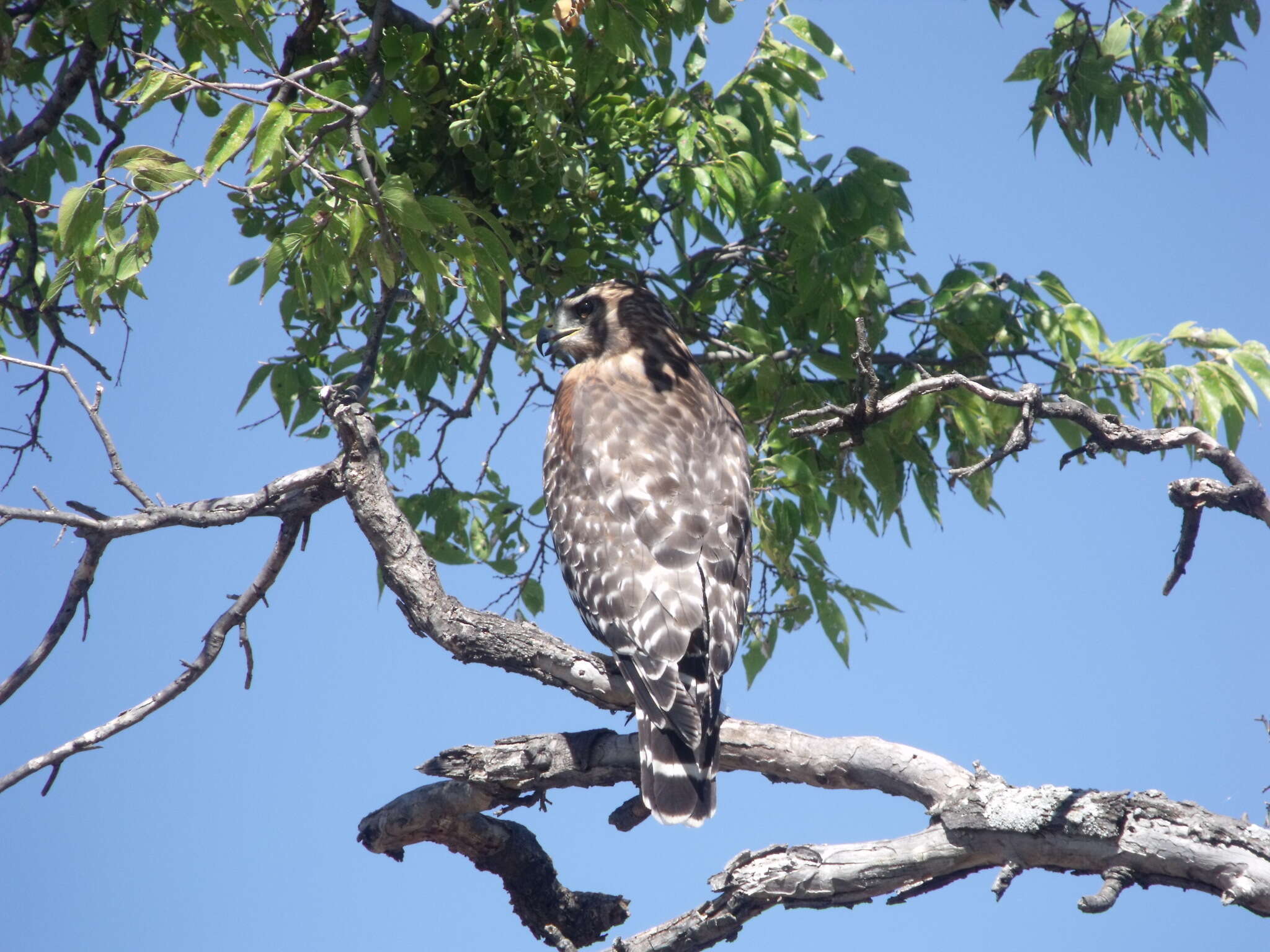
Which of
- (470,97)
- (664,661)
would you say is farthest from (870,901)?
(470,97)

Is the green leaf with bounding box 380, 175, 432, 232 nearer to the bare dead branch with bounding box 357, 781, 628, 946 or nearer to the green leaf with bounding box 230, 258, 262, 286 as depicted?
the green leaf with bounding box 230, 258, 262, 286

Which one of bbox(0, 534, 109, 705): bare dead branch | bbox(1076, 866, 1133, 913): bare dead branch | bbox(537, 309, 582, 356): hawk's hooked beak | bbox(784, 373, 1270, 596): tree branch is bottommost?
bbox(1076, 866, 1133, 913): bare dead branch

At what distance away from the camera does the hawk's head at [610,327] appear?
5.00 m

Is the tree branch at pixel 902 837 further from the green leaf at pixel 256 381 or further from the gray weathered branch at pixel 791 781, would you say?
the green leaf at pixel 256 381

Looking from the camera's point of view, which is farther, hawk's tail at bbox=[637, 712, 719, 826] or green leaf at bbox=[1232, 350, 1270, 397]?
green leaf at bbox=[1232, 350, 1270, 397]

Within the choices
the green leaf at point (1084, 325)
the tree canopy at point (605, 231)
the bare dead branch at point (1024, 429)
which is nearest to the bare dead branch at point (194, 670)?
the tree canopy at point (605, 231)

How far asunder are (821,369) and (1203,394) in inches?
53.2

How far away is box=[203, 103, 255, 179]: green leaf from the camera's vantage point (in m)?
2.94

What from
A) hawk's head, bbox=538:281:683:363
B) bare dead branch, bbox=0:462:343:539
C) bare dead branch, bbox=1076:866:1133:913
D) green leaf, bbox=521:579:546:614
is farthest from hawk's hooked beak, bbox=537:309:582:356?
bare dead branch, bbox=1076:866:1133:913

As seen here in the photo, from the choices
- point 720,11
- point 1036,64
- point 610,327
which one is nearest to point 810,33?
point 720,11

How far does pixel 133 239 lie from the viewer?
3.07m

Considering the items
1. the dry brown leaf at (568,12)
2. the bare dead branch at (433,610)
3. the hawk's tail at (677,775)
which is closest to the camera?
the hawk's tail at (677,775)

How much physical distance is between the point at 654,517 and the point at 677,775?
3.44 feet

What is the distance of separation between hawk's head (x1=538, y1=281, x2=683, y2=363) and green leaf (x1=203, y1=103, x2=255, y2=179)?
2106 mm
